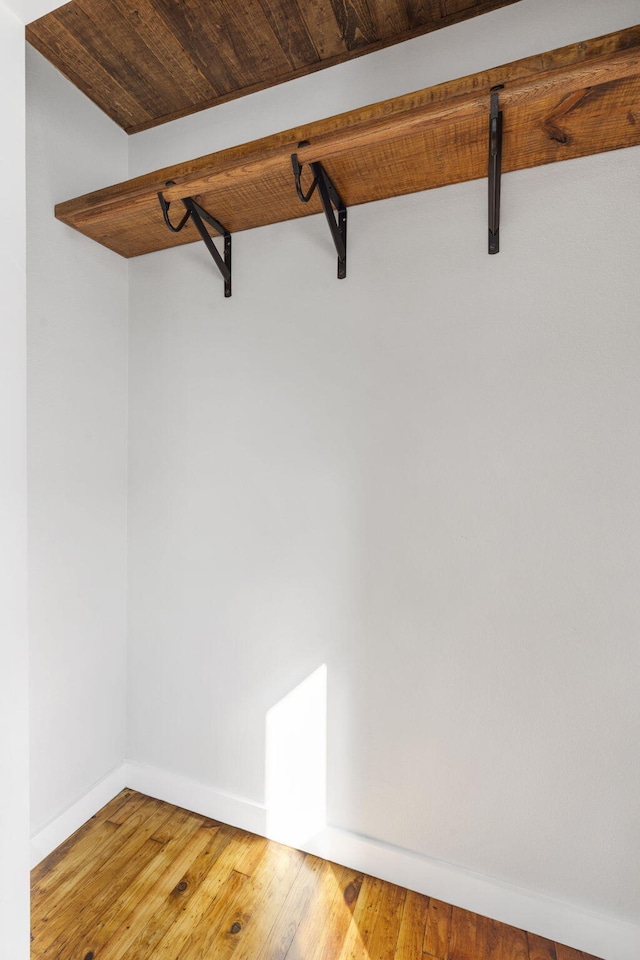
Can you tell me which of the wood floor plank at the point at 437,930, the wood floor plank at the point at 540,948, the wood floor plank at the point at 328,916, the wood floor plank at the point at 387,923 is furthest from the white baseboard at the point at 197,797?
the wood floor plank at the point at 540,948

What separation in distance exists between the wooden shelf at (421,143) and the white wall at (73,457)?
0.18 meters

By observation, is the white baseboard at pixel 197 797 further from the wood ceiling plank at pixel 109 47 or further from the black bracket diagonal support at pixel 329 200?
the wood ceiling plank at pixel 109 47

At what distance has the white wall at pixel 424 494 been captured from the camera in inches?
48.1

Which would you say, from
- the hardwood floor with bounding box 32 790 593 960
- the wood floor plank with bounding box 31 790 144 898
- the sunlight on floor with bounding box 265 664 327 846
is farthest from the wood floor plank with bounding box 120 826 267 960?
the wood floor plank with bounding box 31 790 144 898

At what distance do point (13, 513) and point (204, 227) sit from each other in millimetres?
1013

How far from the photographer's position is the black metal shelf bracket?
3.37 ft

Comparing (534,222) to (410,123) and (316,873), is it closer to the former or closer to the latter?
(410,123)

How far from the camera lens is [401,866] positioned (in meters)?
1.44

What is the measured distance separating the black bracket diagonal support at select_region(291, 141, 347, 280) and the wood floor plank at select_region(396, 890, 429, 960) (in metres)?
1.85

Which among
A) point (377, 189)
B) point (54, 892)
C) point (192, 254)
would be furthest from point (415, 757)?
point (192, 254)

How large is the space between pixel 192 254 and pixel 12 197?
0.79 m

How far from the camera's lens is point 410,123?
1.08 meters

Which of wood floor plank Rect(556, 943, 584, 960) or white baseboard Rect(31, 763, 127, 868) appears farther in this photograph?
white baseboard Rect(31, 763, 127, 868)

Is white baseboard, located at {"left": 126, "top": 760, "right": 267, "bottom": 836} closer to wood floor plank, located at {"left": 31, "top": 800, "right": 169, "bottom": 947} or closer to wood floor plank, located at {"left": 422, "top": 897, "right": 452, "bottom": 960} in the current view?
wood floor plank, located at {"left": 31, "top": 800, "right": 169, "bottom": 947}
